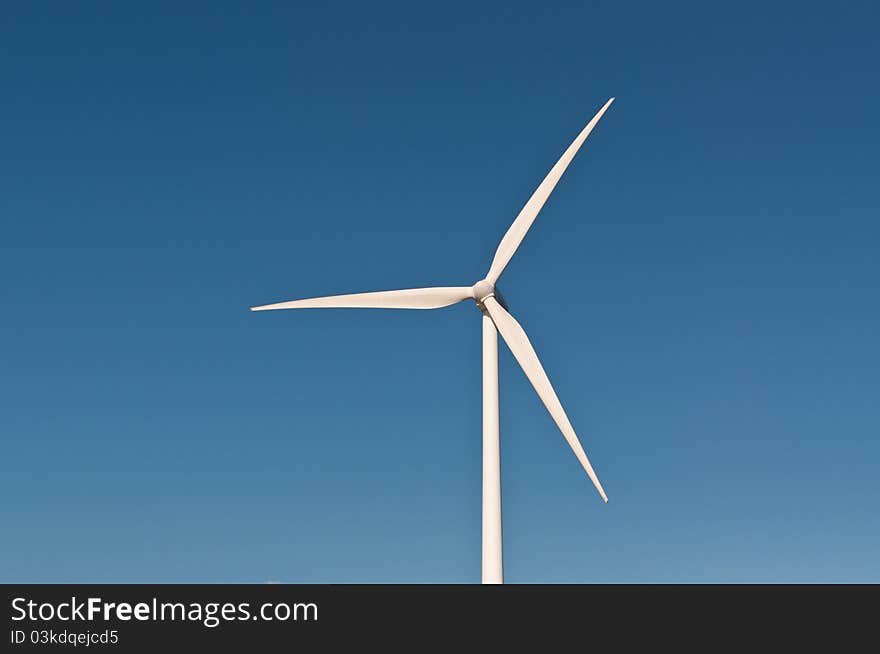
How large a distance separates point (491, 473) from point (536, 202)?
1003 centimetres

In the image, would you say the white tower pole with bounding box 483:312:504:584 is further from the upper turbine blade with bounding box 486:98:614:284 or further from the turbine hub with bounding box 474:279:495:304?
the upper turbine blade with bounding box 486:98:614:284

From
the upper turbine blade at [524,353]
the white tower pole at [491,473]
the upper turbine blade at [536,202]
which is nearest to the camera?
the white tower pole at [491,473]

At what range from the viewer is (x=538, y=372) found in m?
36.3

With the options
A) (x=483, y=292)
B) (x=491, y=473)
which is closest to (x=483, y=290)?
(x=483, y=292)

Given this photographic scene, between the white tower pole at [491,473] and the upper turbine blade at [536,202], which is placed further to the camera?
the upper turbine blade at [536,202]

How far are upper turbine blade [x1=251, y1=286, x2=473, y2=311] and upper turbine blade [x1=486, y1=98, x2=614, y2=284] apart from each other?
2041mm

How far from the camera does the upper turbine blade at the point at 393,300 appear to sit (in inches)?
1474

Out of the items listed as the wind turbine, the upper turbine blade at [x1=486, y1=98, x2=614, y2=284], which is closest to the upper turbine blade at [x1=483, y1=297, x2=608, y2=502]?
the wind turbine

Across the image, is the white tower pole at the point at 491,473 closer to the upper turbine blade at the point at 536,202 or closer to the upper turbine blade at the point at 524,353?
the upper turbine blade at the point at 524,353

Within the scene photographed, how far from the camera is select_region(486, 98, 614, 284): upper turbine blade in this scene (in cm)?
3825

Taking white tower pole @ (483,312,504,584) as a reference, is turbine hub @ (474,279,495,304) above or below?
above

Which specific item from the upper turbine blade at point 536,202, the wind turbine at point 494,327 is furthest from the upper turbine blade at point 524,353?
the upper turbine blade at point 536,202
